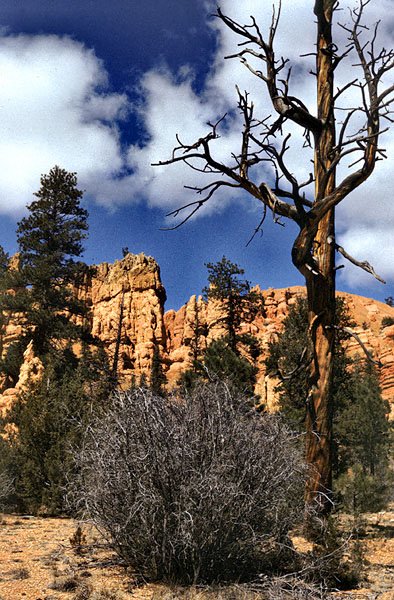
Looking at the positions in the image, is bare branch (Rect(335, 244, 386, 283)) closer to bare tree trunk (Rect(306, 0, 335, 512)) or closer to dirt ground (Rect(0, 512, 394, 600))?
bare tree trunk (Rect(306, 0, 335, 512))

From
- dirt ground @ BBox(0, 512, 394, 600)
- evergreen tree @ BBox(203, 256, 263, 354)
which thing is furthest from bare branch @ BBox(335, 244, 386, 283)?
evergreen tree @ BBox(203, 256, 263, 354)

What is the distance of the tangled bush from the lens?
512cm

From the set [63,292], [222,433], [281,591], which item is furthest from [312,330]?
[63,292]

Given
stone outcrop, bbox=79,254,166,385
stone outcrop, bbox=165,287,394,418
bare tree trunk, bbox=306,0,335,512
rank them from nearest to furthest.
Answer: bare tree trunk, bbox=306,0,335,512, stone outcrop, bbox=165,287,394,418, stone outcrop, bbox=79,254,166,385

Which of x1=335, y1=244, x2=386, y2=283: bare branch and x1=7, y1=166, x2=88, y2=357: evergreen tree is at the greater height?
x1=7, y1=166, x2=88, y2=357: evergreen tree

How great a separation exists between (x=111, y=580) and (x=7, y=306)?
24.2m

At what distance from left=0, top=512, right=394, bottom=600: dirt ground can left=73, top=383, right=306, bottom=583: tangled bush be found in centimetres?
34

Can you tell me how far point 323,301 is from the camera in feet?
23.0

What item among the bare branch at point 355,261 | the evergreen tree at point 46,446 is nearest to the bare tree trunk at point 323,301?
the bare branch at point 355,261

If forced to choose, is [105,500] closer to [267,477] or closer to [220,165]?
[267,477]

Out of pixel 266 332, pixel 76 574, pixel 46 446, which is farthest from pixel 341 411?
pixel 266 332

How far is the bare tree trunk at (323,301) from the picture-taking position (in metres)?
6.72

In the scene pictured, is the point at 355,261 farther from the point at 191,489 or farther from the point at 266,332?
the point at 266,332

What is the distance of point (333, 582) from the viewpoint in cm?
549
